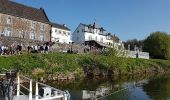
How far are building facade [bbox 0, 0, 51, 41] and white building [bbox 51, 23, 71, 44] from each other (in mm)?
19604

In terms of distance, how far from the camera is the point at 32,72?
43656 mm

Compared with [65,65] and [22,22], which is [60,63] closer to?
[65,65]

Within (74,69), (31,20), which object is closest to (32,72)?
(74,69)

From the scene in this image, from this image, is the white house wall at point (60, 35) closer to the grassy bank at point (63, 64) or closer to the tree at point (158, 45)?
the tree at point (158, 45)

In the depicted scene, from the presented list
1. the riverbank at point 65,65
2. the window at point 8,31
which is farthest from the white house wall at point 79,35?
the window at point 8,31

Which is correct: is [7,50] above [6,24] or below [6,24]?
below

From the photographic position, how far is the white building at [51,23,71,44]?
10589 centimetres

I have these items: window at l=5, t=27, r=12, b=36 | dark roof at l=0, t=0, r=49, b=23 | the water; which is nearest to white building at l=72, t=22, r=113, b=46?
dark roof at l=0, t=0, r=49, b=23

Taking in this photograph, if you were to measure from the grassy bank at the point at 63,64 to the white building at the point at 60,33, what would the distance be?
1521 inches

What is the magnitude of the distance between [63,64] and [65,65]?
0.36 metres

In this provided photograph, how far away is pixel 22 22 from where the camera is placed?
7606cm

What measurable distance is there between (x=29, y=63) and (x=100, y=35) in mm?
85856

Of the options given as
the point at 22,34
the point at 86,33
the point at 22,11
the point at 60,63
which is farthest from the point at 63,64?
the point at 86,33

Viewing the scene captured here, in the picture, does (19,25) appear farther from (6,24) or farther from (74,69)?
(74,69)
